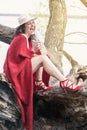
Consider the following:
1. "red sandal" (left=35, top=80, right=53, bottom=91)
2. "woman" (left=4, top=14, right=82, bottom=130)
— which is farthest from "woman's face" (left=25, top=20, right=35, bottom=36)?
"red sandal" (left=35, top=80, right=53, bottom=91)

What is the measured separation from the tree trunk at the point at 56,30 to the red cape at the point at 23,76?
0.66m

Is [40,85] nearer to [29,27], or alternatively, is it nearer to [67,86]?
[67,86]

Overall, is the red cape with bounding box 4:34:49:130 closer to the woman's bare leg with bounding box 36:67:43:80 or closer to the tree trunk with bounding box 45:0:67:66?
the woman's bare leg with bounding box 36:67:43:80

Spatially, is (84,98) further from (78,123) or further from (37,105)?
(37,105)

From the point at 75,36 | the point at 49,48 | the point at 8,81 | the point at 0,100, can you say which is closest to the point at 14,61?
the point at 8,81

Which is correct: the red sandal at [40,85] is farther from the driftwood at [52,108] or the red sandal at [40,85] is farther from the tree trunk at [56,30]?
the tree trunk at [56,30]

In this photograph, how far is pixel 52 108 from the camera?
181 cm

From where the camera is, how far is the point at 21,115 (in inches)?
70.1

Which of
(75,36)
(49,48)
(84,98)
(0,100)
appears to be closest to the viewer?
(84,98)

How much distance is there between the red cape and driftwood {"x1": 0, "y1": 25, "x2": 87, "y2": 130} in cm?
4

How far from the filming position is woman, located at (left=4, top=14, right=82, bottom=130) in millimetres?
1722

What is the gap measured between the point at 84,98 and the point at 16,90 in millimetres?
371

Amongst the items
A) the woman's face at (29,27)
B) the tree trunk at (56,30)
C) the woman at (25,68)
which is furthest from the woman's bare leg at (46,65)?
the tree trunk at (56,30)

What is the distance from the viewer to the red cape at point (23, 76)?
68.1 inches
